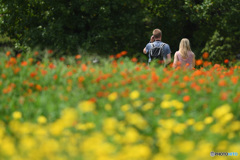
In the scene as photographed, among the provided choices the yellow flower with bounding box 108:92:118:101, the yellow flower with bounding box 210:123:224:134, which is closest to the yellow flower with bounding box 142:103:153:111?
the yellow flower with bounding box 108:92:118:101

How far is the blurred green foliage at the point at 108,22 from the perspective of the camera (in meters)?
16.3

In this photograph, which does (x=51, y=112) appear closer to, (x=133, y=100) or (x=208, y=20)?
(x=133, y=100)

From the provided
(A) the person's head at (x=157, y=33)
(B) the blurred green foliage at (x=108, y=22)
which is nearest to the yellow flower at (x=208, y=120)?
(A) the person's head at (x=157, y=33)

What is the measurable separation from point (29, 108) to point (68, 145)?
1.57 m

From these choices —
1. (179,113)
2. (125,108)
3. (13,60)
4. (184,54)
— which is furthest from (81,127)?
(184,54)

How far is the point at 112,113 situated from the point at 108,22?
1150 centimetres

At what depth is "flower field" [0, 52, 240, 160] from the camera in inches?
164

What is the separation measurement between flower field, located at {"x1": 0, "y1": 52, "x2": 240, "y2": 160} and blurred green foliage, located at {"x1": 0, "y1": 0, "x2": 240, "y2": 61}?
913 centimetres

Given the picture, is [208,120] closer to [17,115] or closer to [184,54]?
[17,115]

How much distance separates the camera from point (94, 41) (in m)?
16.2

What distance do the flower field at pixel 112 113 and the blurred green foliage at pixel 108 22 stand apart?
913cm

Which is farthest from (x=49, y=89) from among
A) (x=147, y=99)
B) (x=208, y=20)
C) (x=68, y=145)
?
(x=208, y=20)

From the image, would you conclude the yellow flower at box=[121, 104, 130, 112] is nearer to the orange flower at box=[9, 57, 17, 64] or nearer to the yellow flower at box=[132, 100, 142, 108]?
the yellow flower at box=[132, 100, 142, 108]

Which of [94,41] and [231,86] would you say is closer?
[231,86]
